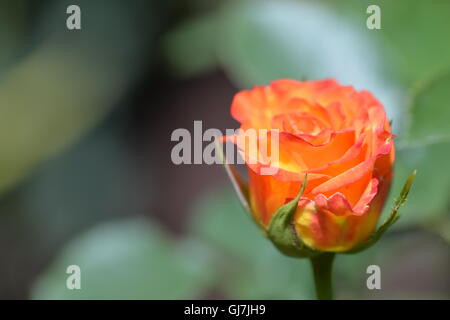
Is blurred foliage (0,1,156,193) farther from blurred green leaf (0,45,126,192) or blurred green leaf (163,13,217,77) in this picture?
blurred green leaf (163,13,217,77)

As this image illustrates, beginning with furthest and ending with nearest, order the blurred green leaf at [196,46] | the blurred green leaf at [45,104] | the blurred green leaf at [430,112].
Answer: the blurred green leaf at [45,104] → the blurred green leaf at [196,46] → the blurred green leaf at [430,112]

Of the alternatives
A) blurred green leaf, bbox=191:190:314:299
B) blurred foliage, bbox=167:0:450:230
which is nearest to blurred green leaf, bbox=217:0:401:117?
blurred foliage, bbox=167:0:450:230

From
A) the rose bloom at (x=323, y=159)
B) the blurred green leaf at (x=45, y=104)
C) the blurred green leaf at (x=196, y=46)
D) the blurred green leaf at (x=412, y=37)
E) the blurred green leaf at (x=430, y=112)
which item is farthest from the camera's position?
the blurred green leaf at (x=45, y=104)

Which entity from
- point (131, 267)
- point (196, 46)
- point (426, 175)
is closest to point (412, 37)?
point (426, 175)

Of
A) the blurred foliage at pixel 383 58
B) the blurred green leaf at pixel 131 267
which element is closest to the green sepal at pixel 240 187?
the blurred foliage at pixel 383 58

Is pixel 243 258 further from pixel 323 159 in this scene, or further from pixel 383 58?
pixel 323 159

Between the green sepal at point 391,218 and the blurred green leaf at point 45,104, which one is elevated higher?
the blurred green leaf at point 45,104

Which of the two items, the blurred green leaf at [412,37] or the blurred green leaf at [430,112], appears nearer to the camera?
the blurred green leaf at [430,112]

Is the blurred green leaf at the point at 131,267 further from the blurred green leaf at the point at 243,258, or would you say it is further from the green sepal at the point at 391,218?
the green sepal at the point at 391,218
